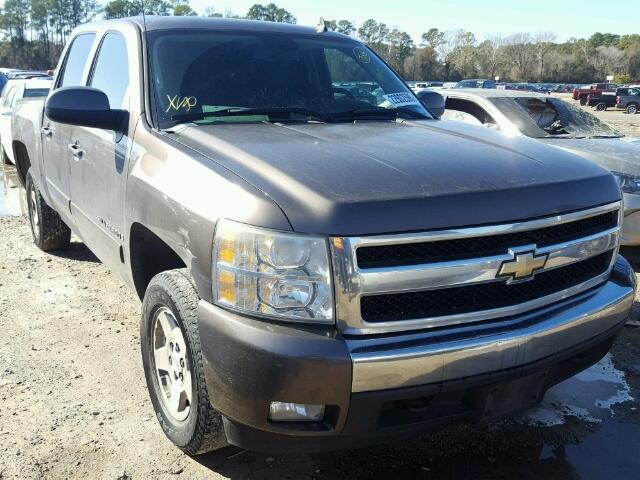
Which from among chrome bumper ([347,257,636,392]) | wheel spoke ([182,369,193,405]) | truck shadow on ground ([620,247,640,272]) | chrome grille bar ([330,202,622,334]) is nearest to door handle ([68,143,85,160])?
wheel spoke ([182,369,193,405])

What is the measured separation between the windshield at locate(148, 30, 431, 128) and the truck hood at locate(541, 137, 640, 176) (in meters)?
2.81

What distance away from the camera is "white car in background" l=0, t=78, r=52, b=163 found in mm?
10547

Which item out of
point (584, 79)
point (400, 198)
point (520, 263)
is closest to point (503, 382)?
point (520, 263)

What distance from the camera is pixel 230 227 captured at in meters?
2.20

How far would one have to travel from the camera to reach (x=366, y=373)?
210 cm

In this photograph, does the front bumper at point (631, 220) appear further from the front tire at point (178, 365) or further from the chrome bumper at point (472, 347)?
the front tire at point (178, 365)

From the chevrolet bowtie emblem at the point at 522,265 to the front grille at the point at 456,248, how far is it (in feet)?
0.13

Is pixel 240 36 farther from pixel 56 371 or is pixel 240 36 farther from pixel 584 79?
pixel 584 79

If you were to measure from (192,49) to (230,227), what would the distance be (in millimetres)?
1648

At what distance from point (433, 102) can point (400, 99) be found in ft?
2.05

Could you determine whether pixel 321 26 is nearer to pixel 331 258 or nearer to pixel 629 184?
pixel 331 258

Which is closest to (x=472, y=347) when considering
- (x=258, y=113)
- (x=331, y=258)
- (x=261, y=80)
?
(x=331, y=258)

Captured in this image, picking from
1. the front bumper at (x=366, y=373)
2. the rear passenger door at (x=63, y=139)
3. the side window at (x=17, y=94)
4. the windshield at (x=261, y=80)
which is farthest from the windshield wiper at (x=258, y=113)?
the side window at (x=17, y=94)

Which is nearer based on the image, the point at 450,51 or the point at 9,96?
the point at 9,96
